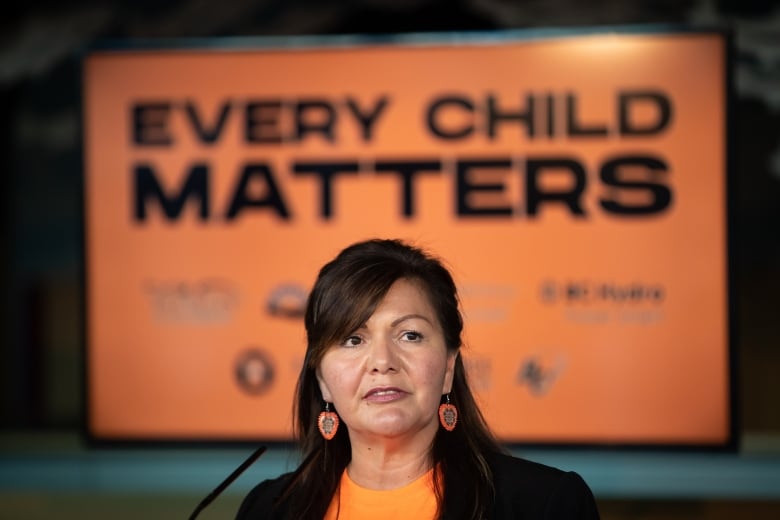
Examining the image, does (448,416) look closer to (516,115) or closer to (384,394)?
(384,394)

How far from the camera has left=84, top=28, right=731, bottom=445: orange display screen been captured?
4.28m

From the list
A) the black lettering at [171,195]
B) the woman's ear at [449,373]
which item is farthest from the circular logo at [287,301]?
the woman's ear at [449,373]

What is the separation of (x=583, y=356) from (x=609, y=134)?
3.12 ft

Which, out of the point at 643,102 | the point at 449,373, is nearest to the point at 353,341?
the point at 449,373

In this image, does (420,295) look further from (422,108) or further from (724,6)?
(724,6)

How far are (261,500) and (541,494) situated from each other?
1.64ft

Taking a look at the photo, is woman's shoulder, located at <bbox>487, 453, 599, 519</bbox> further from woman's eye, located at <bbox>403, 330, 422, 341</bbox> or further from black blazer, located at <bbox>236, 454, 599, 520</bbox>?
woman's eye, located at <bbox>403, 330, 422, 341</bbox>

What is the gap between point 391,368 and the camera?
1666 millimetres

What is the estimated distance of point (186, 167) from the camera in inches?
177

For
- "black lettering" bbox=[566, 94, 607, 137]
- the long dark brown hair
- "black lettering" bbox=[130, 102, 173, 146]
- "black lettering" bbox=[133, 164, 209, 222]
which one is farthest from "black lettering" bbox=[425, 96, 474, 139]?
the long dark brown hair

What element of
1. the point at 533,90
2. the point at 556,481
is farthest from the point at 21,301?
the point at 556,481

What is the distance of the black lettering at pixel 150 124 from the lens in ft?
14.8

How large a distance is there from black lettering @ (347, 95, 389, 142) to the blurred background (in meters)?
0.50

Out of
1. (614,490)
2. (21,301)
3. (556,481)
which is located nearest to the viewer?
(556,481)
